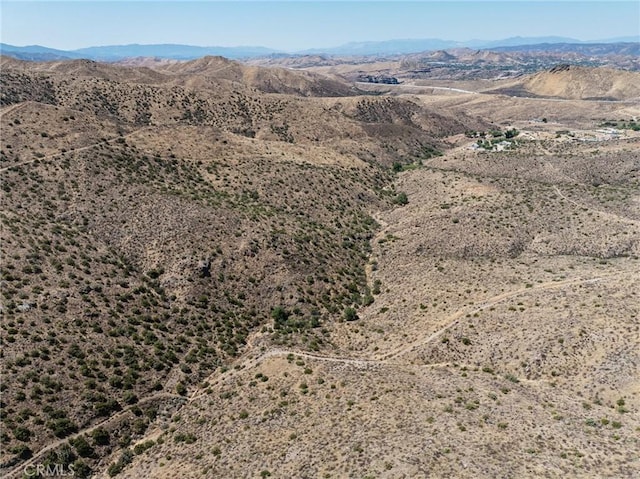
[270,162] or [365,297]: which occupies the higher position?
[270,162]

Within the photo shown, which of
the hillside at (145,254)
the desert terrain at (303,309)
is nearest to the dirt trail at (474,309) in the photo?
the desert terrain at (303,309)

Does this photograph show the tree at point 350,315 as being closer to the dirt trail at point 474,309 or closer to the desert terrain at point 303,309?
the desert terrain at point 303,309

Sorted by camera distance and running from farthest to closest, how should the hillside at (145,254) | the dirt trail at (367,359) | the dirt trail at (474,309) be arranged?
the dirt trail at (474,309), the dirt trail at (367,359), the hillside at (145,254)

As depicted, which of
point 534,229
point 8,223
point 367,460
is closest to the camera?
point 367,460

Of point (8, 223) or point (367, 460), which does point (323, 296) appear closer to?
point (367, 460)

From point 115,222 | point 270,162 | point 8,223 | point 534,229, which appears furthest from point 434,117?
point 8,223

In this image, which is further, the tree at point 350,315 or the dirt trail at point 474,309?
the tree at point 350,315

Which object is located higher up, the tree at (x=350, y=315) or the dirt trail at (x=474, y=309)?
the dirt trail at (x=474, y=309)

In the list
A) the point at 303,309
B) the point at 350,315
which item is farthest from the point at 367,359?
the point at 303,309

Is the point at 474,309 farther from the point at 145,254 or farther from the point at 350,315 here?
the point at 145,254
